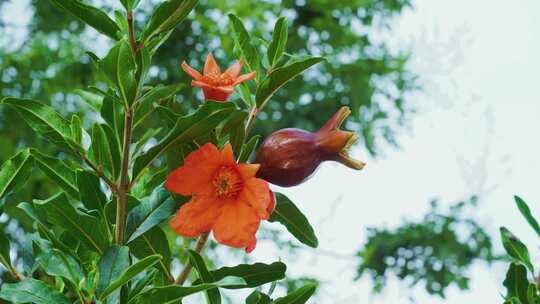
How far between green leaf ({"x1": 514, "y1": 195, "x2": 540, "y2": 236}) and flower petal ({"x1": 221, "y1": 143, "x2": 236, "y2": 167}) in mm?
326

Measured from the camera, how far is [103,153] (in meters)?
0.56

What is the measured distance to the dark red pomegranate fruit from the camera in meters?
0.55

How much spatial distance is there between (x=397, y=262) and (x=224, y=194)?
3.27m

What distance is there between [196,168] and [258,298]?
0.36ft

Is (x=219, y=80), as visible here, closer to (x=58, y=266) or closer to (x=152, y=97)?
(x=152, y=97)

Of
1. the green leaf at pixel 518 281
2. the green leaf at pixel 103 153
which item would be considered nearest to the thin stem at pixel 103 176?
the green leaf at pixel 103 153

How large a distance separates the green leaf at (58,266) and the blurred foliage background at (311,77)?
2.75 metres

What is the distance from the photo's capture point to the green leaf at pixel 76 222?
54cm

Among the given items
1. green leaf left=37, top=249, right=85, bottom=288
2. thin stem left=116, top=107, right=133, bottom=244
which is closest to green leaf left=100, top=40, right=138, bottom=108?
thin stem left=116, top=107, right=133, bottom=244

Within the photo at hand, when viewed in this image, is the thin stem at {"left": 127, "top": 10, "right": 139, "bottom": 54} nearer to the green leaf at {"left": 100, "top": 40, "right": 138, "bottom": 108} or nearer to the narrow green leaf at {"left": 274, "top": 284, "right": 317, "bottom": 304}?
the green leaf at {"left": 100, "top": 40, "right": 138, "bottom": 108}

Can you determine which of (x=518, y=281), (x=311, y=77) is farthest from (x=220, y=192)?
(x=311, y=77)

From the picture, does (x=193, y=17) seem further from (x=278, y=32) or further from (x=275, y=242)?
(x=278, y=32)

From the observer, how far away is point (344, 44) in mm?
4016

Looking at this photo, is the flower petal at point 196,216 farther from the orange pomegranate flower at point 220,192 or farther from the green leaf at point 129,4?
the green leaf at point 129,4
